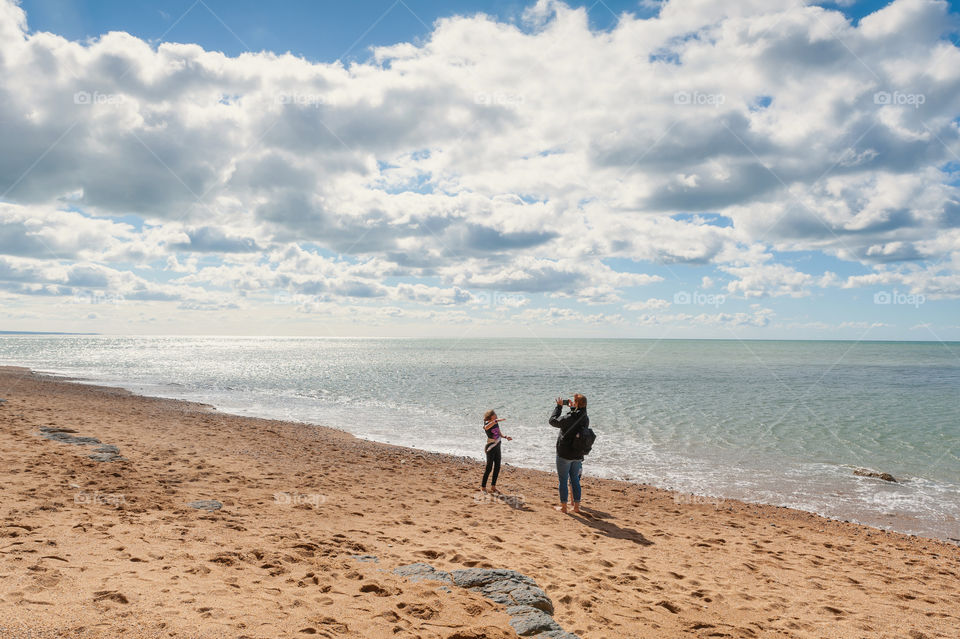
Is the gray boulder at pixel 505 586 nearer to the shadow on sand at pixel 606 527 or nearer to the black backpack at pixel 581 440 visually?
the shadow on sand at pixel 606 527

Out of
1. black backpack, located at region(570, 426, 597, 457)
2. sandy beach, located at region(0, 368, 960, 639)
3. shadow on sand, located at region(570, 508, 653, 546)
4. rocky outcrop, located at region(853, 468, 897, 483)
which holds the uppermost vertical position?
black backpack, located at region(570, 426, 597, 457)

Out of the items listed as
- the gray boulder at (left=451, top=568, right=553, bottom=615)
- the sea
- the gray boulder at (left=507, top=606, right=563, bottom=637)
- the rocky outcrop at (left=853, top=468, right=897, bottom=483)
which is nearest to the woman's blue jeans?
the sea

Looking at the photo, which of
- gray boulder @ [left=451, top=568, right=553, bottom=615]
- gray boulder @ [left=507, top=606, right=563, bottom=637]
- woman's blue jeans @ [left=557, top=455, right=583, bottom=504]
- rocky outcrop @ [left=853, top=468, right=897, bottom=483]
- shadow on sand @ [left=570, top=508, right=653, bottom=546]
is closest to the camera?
gray boulder @ [left=507, top=606, right=563, bottom=637]

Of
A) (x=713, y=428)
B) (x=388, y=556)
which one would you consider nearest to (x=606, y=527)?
(x=388, y=556)

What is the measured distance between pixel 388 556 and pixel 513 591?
231 cm

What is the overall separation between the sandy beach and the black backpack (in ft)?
5.13

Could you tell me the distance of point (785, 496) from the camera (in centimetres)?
1517

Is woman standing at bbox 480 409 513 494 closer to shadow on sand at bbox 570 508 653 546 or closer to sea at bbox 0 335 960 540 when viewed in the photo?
sea at bbox 0 335 960 540

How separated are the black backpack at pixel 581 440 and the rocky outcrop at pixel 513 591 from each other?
4.29 metres

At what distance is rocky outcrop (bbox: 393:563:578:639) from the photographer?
5758 millimetres

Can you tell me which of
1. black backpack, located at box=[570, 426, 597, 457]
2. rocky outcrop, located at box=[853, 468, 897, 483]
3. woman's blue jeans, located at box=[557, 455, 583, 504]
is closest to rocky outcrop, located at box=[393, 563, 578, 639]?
black backpack, located at box=[570, 426, 597, 457]

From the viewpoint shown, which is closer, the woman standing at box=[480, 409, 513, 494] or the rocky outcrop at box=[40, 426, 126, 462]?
the rocky outcrop at box=[40, 426, 126, 462]

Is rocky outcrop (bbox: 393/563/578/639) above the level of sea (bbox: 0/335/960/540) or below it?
above

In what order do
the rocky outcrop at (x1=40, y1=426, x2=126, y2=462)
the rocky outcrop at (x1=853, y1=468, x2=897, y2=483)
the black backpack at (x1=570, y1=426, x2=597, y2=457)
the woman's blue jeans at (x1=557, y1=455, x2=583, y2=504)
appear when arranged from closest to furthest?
1. the black backpack at (x1=570, y1=426, x2=597, y2=457)
2. the woman's blue jeans at (x1=557, y1=455, x2=583, y2=504)
3. the rocky outcrop at (x1=40, y1=426, x2=126, y2=462)
4. the rocky outcrop at (x1=853, y1=468, x2=897, y2=483)
